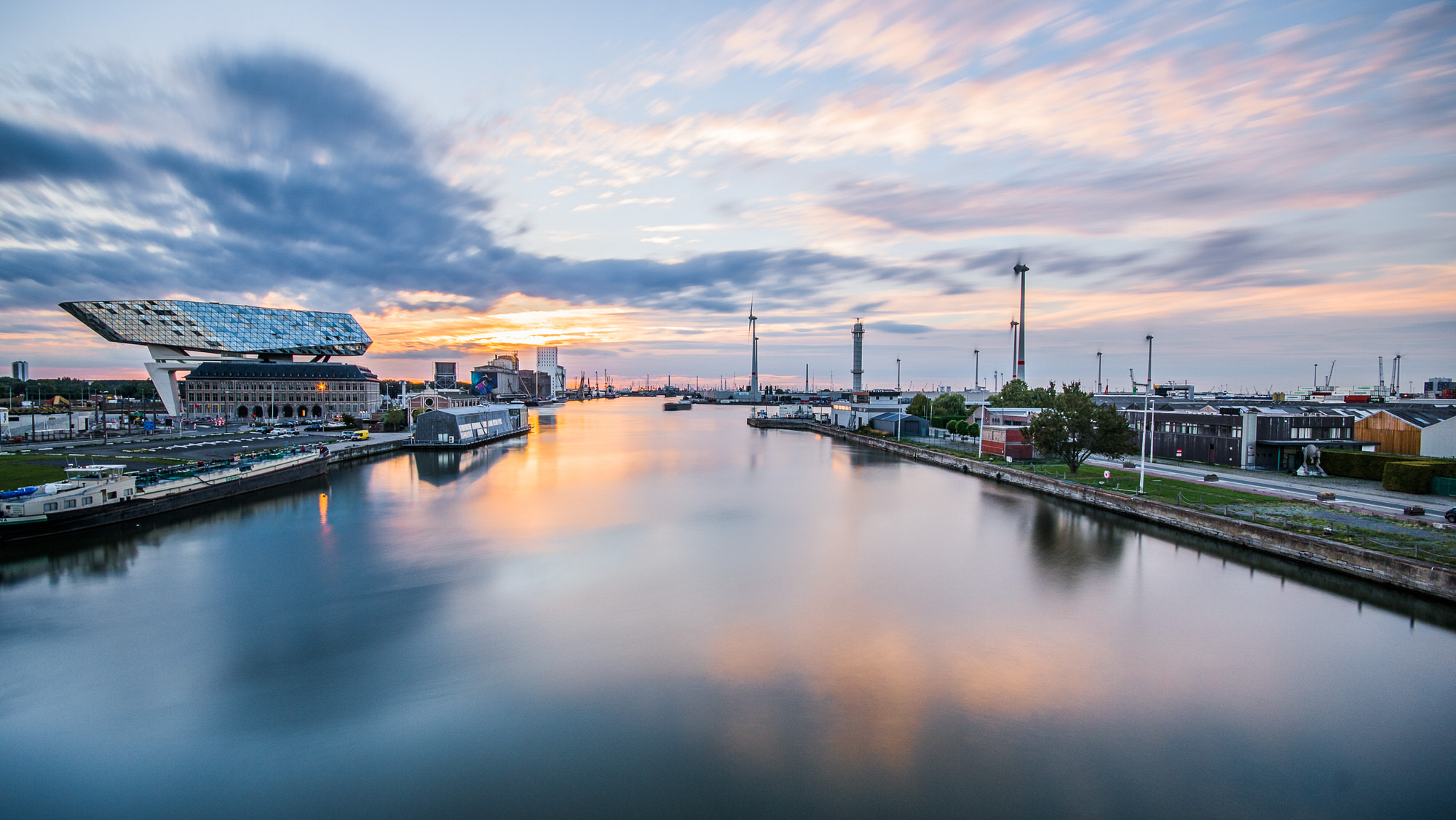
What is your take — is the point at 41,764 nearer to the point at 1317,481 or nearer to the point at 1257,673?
the point at 1257,673

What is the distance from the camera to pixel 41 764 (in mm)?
5598

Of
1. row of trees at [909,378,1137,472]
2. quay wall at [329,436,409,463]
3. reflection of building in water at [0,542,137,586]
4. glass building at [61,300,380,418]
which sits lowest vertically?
reflection of building in water at [0,542,137,586]

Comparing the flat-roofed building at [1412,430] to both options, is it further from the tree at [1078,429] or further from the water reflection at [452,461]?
the water reflection at [452,461]

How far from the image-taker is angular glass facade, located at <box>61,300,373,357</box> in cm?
4156

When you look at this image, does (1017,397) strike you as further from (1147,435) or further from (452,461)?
(452,461)

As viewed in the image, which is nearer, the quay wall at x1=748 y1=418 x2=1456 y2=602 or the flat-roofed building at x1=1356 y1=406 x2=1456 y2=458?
the quay wall at x1=748 y1=418 x2=1456 y2=602

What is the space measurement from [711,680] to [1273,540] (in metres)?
12.0

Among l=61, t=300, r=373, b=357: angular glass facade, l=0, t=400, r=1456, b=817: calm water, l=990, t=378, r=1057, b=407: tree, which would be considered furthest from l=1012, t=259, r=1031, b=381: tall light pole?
l=61, t=300, r=373, b=357: angular glass facade

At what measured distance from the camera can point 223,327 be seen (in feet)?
159

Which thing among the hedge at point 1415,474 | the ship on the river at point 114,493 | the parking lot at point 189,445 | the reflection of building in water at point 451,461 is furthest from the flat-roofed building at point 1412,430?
the parking lot at point 189,445

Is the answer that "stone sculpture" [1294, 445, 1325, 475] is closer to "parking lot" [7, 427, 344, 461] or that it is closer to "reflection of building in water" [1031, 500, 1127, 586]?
"reflection of building in water" [1031, 500, 1127, 586]

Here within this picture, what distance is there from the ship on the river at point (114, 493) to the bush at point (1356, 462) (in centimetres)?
3283

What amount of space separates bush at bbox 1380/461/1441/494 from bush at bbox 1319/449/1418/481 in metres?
0.86

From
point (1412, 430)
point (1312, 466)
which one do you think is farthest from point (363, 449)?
point (1412, 430)
